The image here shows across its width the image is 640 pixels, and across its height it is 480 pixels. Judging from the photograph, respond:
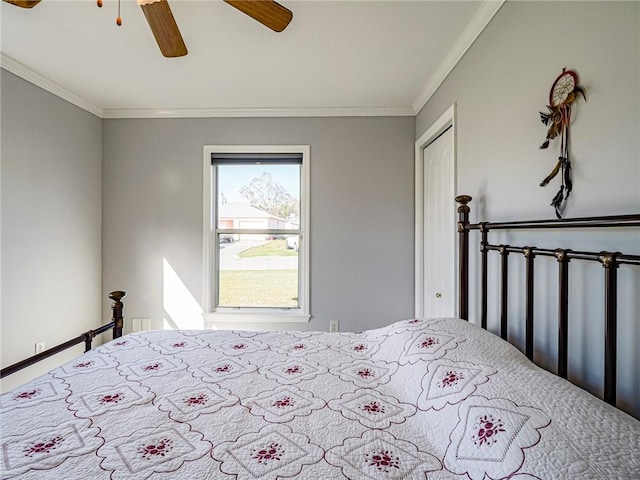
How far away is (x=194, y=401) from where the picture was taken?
98 centimetres

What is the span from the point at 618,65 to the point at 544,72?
34 cm

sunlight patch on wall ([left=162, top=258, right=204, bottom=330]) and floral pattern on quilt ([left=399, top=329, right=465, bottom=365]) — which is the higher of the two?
floral pattern on quilt ([left=399, top=329, right=465, bottom=365])

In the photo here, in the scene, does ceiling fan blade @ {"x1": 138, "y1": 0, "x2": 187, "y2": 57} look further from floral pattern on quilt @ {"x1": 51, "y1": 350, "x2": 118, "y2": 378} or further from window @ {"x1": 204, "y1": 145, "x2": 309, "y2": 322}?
floral pattern on quilt @ {"x1": 51, "y1": 350, "x2": 118, "y2": 378}

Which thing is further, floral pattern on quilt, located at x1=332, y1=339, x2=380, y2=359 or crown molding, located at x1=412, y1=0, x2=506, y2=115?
crown molding, located at x1=412, y1=0, x2=506, y2=115

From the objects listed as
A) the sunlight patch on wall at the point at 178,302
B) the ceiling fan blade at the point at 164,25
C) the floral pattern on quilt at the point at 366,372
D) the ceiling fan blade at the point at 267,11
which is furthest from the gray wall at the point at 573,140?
the sunlight patch on wall at the point at 178,302

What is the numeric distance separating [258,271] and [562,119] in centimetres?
253

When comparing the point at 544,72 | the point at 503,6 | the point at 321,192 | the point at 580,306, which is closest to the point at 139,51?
the point at 321,192

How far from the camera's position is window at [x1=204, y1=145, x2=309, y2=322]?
2918mm

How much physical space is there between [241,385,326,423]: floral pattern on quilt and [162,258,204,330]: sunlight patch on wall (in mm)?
2128

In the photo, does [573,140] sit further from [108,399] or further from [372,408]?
[108,399]

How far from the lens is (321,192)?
112 inches

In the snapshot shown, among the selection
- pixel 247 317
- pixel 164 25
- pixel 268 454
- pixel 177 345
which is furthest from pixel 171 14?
pixel 247 317

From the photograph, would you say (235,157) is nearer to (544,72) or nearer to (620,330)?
(544,72)

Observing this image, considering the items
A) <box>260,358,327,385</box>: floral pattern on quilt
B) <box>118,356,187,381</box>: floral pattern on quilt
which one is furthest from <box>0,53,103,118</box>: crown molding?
<box>260,358,327,385</box>: floral pattern on quilt
